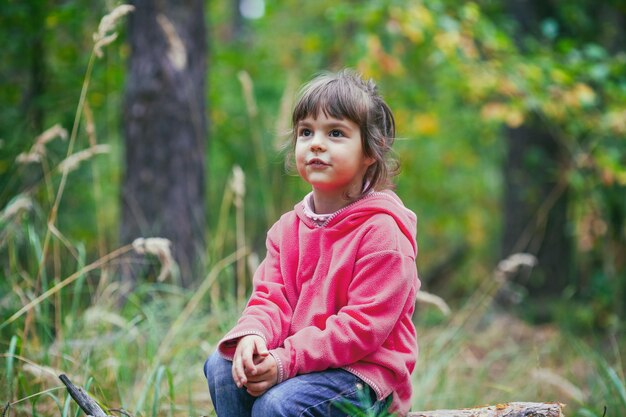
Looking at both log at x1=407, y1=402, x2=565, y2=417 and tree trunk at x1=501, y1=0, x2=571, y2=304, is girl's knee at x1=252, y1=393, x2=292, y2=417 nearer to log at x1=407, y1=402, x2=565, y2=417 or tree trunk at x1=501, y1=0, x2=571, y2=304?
log at x1=407, y1=402, x2=565, y2=417

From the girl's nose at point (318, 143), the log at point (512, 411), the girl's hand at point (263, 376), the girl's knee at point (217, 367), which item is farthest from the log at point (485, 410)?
the girl's nose at point (318, 143)

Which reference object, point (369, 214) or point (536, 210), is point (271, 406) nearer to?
point (369, 214)

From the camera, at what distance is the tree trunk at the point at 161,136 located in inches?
172

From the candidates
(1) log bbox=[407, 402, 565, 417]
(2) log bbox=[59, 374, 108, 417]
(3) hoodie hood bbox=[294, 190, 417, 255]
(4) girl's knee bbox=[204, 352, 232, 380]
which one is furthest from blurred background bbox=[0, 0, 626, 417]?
(1) log bbox=[407, 402, 565, 417]

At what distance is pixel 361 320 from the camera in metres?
1.88

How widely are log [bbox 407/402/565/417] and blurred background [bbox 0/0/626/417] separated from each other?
755mm

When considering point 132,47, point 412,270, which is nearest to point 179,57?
point 132,47

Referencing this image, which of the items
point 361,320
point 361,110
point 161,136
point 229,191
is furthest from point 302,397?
point 161,136

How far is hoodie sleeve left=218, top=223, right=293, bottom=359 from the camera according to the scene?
6.41 feet

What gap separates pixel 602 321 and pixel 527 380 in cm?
274

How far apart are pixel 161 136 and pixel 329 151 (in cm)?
260

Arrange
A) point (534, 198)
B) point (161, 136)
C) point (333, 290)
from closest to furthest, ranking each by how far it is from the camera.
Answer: point (333, 290) → point (161, 136) → point (534, 198)

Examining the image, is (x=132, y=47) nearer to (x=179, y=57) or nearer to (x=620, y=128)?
(x=179, y=57)

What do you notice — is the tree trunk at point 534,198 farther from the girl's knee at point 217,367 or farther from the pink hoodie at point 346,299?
the girl's knee at point 217,367
